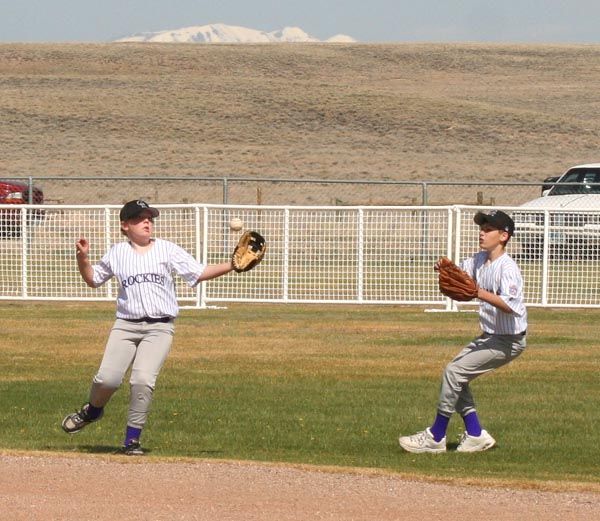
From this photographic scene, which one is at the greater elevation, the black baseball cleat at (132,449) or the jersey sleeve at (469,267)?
the jersey sleeve at (469,267)

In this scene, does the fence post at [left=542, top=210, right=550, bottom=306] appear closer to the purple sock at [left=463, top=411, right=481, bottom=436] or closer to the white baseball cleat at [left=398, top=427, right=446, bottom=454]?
the purple sock at [left=463, top=411, right=481, bottom=436]

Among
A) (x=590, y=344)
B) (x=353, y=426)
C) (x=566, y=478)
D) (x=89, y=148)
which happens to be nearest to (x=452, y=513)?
(x=566, y=478)

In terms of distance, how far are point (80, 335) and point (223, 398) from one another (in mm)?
5044

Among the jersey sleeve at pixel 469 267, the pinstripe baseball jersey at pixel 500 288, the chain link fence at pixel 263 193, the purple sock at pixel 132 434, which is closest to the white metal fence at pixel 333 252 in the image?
the jersey sleeve at pixel 469 267

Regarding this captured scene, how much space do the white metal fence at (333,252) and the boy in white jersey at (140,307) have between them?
34.7 ft

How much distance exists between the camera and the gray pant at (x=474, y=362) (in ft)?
34.9

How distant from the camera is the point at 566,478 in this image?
977cm

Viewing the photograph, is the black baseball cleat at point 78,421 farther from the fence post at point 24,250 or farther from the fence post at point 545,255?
the fence post at point 545,255

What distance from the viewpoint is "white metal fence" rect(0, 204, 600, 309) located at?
69.6ft

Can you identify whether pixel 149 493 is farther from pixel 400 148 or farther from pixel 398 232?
pixel 400 148

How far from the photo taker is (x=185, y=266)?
408 inches

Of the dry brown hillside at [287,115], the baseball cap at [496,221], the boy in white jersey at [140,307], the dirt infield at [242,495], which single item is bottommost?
the dirt infield at [242,495]

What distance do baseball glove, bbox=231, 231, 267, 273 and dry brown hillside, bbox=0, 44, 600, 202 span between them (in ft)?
160

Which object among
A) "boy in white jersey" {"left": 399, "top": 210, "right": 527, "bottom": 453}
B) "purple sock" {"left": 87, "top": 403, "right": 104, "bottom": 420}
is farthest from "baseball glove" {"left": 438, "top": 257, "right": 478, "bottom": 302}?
"purple sock" {"left": 87, "top": 403, "right": 104, "bottom": 420}
